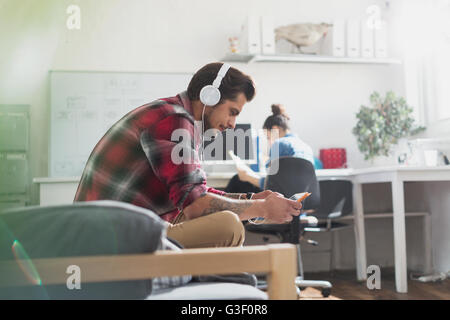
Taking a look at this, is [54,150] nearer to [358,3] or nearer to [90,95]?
[90,95]

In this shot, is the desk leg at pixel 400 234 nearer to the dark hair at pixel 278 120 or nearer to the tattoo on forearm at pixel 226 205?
the dark hair at pixel 278 120

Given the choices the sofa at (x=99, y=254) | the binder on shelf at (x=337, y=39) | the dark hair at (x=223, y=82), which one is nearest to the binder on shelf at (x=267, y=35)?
the binder on shelf at (x=337, y=39)

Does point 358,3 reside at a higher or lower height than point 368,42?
higher

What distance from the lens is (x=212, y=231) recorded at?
1.10 metres

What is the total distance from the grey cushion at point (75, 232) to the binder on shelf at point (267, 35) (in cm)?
356

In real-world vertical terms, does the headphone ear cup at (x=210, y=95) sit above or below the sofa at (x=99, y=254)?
above

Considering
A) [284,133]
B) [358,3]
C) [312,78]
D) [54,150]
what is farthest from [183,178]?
[358,3]

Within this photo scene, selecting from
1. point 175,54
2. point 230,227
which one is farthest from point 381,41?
point 230,227

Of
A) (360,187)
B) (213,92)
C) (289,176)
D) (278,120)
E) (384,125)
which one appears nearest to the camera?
(213,92)

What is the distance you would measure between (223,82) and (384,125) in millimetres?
2769

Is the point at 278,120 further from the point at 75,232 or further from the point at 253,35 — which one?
the point at 75,232

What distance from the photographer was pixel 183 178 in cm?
117

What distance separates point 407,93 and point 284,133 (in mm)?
1720

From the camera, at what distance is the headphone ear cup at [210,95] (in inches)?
57.8
